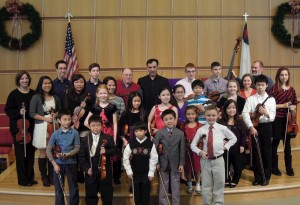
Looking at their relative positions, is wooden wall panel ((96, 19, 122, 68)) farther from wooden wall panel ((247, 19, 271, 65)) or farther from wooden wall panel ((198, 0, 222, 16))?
wooden wall panel ((247, 19, 271, 65))

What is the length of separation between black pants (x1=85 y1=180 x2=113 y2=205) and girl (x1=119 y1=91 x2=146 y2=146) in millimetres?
521

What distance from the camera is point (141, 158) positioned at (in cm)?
430

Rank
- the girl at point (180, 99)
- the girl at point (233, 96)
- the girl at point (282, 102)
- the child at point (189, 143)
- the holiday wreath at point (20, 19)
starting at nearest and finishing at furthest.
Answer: the child at point (189, 143)
the girl at point (180, 99)
the girl at point (233, 96)
the girl at point (282, 102)
the holiday wreath at point (20, 19)

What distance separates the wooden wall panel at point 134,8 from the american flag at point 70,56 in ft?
3.30

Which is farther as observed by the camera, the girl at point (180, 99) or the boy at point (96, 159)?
the girl at point (180, 99)

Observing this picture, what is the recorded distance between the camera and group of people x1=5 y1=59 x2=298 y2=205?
14.1ft

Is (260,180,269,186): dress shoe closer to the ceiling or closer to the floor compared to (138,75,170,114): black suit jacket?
closer to the floor

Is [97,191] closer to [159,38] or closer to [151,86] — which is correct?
[151,86]

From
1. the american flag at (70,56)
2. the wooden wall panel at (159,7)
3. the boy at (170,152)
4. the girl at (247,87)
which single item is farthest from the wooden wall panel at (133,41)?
the boy at (170,152)

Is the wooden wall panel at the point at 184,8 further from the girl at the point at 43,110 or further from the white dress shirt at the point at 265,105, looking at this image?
the girl at the point at 43,110

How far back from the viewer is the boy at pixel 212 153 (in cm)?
432

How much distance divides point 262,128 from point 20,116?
2786mm

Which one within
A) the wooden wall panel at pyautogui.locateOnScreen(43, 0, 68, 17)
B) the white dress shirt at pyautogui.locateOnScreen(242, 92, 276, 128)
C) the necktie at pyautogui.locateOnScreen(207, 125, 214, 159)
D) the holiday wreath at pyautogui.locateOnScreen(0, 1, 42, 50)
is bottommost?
the necktie at pyautogui.locateOnScreen(207, 125, 214, 159)

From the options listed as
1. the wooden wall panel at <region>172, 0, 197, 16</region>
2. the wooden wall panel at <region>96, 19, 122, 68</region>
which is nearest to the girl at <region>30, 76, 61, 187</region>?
the wooden wall panel at <region>96, 19, 122, 68</region>
